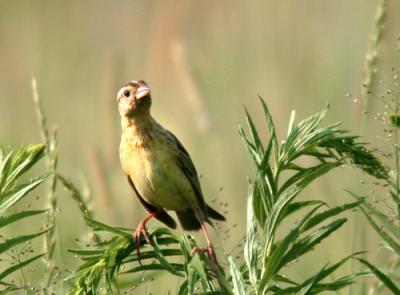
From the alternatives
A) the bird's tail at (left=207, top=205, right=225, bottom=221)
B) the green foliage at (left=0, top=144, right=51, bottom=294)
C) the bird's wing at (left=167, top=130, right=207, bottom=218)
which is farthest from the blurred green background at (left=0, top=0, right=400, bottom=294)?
the green foliage at (left=0, top=144, right=51, bottom=294)

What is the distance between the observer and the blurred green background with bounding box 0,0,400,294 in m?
5.50

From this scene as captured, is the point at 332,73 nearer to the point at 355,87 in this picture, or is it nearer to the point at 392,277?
the point at 355,87

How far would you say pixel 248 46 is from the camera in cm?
754

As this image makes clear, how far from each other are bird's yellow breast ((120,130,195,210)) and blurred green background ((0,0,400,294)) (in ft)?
0.81

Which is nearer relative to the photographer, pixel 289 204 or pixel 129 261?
pixel 289 204

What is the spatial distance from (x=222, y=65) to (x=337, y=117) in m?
1.03

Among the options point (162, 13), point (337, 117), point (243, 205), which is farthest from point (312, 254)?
point (162, 13)

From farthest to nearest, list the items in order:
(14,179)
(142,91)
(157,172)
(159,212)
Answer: (142,91)
(159,212)
(157,172)
(14,179)

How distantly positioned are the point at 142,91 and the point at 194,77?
921mm

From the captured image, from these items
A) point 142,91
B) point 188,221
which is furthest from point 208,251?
point 142,91

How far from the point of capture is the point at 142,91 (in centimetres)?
488

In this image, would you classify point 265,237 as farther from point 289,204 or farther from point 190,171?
point 190,171

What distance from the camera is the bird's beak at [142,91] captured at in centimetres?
484

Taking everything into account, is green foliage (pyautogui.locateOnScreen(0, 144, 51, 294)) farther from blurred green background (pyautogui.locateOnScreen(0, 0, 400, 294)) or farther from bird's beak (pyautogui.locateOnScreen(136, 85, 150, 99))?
bird's beak (pyautogui.locateOnScreen(136, 85, 150, 99))
